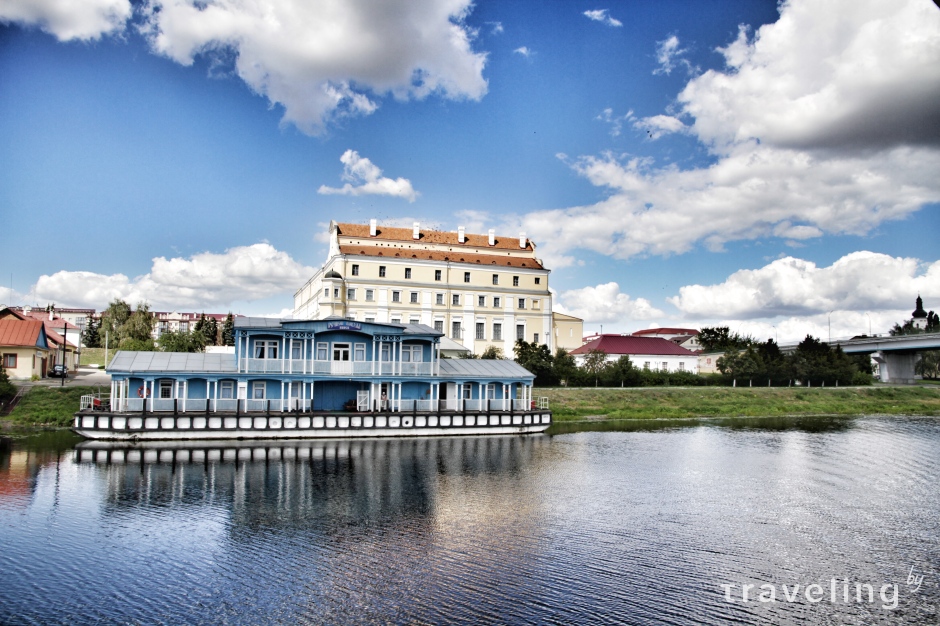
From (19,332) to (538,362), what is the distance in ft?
139

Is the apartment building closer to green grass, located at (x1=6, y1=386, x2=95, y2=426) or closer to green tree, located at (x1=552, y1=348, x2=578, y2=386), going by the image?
green tree, located at (x1=552, y1=348, x2=578, y2=386)

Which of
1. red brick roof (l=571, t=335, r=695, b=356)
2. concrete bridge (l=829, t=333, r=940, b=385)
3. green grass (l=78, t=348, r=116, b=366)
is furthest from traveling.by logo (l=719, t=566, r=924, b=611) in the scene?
concrete bridge (l=829, t=333, r=940, b=385)

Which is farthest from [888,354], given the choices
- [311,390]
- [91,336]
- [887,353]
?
[91,336]

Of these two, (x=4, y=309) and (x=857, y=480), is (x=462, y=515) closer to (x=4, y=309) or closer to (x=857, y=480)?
(x=857, y=480)

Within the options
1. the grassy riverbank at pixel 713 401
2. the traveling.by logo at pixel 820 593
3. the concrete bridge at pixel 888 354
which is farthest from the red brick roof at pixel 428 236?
the traveling.by logo at pixel 820 593

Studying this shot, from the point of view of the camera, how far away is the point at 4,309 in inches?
2404

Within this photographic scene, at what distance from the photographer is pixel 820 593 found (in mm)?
15977

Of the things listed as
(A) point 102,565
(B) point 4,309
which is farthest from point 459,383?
(B) point 4,309

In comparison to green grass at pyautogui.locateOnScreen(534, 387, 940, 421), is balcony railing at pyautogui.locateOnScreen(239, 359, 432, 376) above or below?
above

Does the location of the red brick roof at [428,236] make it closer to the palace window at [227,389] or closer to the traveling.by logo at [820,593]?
the palace window at [227,389]

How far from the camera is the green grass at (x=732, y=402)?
58.0 m

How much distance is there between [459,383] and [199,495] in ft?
77.2

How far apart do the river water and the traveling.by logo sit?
Result: 0.21ft

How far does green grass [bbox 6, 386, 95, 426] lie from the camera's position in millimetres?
41719
